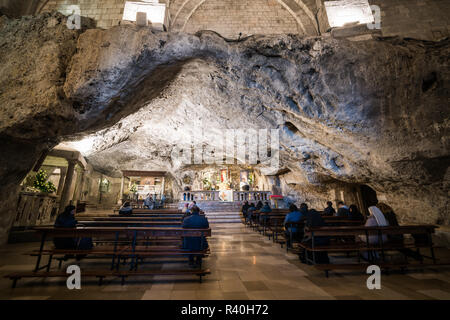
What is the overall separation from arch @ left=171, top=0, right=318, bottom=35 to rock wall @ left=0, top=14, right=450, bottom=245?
190 inches

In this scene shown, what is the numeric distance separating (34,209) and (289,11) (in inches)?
548

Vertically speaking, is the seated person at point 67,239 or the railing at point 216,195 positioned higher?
the railing at point 216,195

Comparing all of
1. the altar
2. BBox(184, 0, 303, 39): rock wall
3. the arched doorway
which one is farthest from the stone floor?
BBox(184, 0, 303, 39): rock wall

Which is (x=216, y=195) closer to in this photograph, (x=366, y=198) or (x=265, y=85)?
(x=366, y=198)

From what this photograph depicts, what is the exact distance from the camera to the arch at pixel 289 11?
9.06 m

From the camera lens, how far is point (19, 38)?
17.0 ft

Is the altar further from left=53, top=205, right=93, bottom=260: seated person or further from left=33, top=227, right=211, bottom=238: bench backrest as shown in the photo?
left=33, top=227, right=211, bottom=238: bench backrest

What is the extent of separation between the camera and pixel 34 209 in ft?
21.1

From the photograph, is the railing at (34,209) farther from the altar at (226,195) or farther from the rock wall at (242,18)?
the rock wall at (242,18)

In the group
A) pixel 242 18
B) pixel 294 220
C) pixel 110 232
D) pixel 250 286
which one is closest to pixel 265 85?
pixel 294 220

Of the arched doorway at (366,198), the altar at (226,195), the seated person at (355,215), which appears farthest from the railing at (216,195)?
the seated person at (355,215)

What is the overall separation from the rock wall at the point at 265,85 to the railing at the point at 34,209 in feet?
1.94

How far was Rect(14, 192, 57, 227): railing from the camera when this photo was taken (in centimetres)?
595
